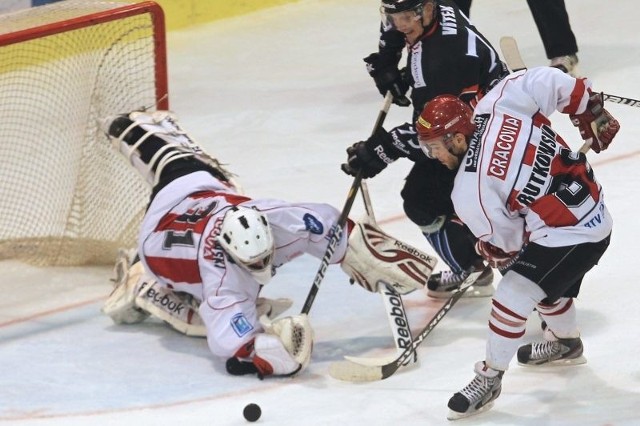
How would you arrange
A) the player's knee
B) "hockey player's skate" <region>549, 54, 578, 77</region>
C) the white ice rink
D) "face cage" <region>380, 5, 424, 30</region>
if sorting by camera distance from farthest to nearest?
"hockey player's skate" <region>549, 54, 578, 77</region> → the player's knee → "face cage" <region>380, 5, 424, 30</region> → the white ice rink

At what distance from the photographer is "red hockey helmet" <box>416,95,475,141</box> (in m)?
3.94

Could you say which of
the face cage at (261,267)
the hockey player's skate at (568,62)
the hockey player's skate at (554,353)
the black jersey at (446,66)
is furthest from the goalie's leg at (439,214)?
the hockey player's skate at (568,62)

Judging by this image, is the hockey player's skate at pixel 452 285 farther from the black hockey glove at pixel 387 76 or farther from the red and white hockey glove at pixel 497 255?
the red and white hockey glove at pixel 497 255

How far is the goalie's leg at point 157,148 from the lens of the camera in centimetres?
499

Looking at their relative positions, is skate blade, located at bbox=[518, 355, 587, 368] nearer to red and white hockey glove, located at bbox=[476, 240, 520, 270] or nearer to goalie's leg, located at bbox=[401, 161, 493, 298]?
red and white hockey glove, located at bbox=[476, 240, 520, 270]

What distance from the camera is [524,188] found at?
3.90m

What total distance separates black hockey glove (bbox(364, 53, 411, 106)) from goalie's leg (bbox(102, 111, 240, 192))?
1.94 feet

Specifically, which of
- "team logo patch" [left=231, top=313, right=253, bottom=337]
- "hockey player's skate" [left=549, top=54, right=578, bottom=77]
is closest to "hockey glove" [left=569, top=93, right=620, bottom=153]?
"team logo patch" [left=231, top=313, right=253, bottom=337]

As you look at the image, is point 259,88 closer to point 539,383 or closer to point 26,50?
point 26,50

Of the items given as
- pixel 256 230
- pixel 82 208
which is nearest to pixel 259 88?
pixel 82 208

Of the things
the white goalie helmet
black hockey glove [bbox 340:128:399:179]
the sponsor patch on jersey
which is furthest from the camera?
black hockey glove [bbox 340:128:399:179]

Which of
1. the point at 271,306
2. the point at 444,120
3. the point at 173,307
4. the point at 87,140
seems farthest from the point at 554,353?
the point at 87,140

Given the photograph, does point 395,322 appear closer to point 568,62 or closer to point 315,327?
point 315,327

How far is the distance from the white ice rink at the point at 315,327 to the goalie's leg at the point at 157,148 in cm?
Answer: 48
